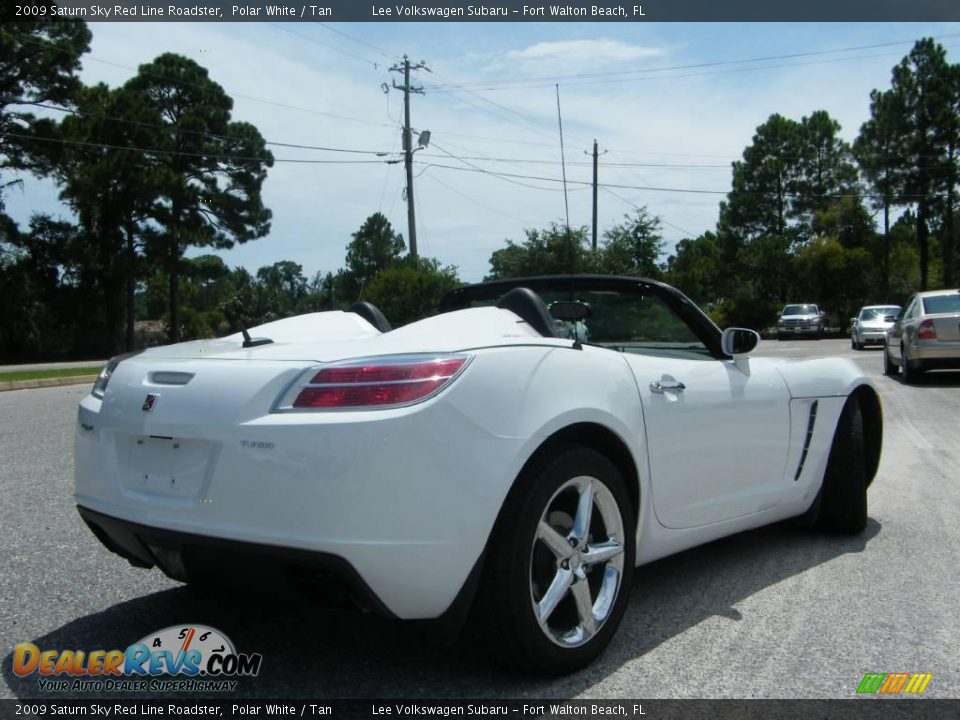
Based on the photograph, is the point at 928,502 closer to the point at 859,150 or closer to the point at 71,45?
the point at 71,45

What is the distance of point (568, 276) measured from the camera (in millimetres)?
4043

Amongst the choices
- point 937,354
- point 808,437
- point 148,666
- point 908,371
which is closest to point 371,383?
point 148,666

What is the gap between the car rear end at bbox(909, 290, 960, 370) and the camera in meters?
13.2

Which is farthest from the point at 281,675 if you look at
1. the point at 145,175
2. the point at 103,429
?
the point at 145,175

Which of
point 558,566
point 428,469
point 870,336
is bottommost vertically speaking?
point 870,336

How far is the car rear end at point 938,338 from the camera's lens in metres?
13.2

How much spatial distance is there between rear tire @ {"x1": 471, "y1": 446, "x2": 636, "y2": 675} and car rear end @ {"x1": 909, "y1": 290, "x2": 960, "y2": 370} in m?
11.9

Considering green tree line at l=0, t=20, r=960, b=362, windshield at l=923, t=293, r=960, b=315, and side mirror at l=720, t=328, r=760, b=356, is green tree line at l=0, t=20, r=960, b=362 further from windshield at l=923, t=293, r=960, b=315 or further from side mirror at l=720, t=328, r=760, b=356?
side mirror at l=720, t=328, r=760, b=356

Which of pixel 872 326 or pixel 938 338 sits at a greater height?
pixel 938 338

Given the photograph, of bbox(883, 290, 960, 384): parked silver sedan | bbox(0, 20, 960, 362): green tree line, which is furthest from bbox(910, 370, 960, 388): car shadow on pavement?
bbox(0, 20, 960, 362): green tree line

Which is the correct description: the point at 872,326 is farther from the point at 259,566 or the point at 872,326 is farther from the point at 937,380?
the point at 259,566

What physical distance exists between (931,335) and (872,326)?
50.3 feet

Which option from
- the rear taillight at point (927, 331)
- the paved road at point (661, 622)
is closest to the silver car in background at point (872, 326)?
the rear taillight at point (927, 331)

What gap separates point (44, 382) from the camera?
18.1 m
